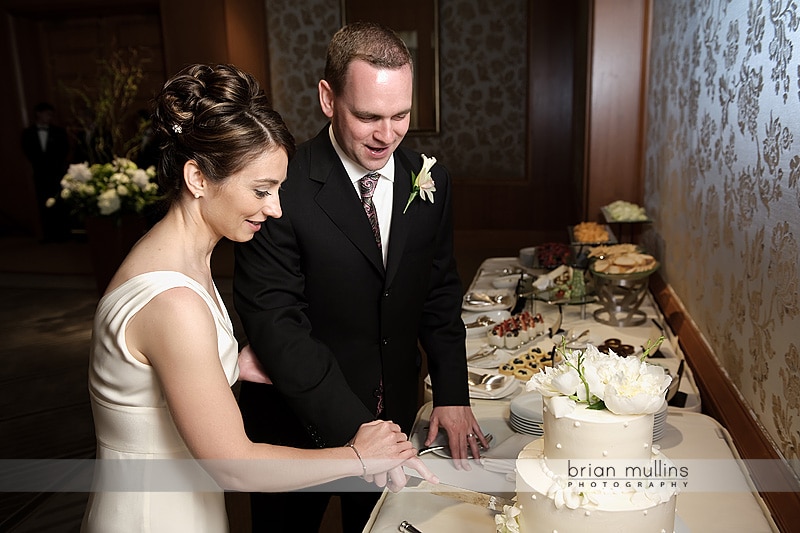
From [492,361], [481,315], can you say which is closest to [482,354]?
[492,361]

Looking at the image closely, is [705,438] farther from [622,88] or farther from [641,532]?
[622,88]

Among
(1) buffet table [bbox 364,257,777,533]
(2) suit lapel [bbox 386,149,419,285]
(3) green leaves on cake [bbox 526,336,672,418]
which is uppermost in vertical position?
(2) suit lapel [bbox 386,149,419,285]

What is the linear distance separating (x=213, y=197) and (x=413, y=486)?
74cm

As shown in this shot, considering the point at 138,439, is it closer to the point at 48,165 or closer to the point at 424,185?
the point at 424,185

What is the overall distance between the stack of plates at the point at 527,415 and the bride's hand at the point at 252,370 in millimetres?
619

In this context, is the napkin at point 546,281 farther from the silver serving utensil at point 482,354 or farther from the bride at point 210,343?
the bride at point 210,343

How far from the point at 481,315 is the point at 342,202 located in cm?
119

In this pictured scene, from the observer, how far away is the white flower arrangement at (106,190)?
552cm

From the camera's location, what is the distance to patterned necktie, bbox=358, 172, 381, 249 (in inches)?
76.9

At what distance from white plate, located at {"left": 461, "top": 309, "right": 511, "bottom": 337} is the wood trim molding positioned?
0.64 m

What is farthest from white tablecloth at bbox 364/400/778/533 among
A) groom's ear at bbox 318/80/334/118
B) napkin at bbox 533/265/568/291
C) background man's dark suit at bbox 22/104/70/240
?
background man's dark suit at bbox 22/104/70/240

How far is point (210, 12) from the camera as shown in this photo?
332 inches

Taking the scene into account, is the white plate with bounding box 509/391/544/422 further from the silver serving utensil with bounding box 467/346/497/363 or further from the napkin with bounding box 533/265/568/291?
the napkin with bounding box 533/265/568/291

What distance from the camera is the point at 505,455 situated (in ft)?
5.54
